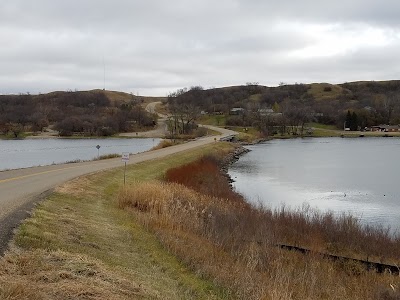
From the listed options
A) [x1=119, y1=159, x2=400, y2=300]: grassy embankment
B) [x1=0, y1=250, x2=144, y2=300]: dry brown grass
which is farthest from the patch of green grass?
[x1=0, y1=250, x2=144, y2=300]: dry brown grass

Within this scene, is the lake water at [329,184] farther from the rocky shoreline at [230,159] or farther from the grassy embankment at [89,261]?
the grassy embankment at [89,261]

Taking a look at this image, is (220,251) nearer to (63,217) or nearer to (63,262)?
(63,217)

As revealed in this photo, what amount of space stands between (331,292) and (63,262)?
248 inches

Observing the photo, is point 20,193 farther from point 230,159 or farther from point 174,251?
point 230,159

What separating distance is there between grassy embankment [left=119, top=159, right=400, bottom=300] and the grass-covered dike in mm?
37

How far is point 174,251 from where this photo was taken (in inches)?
473

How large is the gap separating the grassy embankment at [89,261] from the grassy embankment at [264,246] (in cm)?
61

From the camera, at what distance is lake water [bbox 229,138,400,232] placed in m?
27.7

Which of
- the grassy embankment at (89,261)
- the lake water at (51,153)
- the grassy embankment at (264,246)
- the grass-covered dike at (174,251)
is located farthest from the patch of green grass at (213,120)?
the grassy embankment at (89,261)

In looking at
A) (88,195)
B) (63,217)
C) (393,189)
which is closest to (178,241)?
(63,217)

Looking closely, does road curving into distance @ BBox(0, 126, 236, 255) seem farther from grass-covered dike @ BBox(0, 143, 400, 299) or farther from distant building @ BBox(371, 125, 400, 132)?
distant building @ BBox(371, 125, 400, 132)

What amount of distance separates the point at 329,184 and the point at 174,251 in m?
27.9

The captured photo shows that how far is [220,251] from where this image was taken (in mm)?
13367

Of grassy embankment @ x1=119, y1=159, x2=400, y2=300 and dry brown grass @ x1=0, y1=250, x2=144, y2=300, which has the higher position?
dry brown grass @ x1=0, y1=250, x2=144, y2=300
